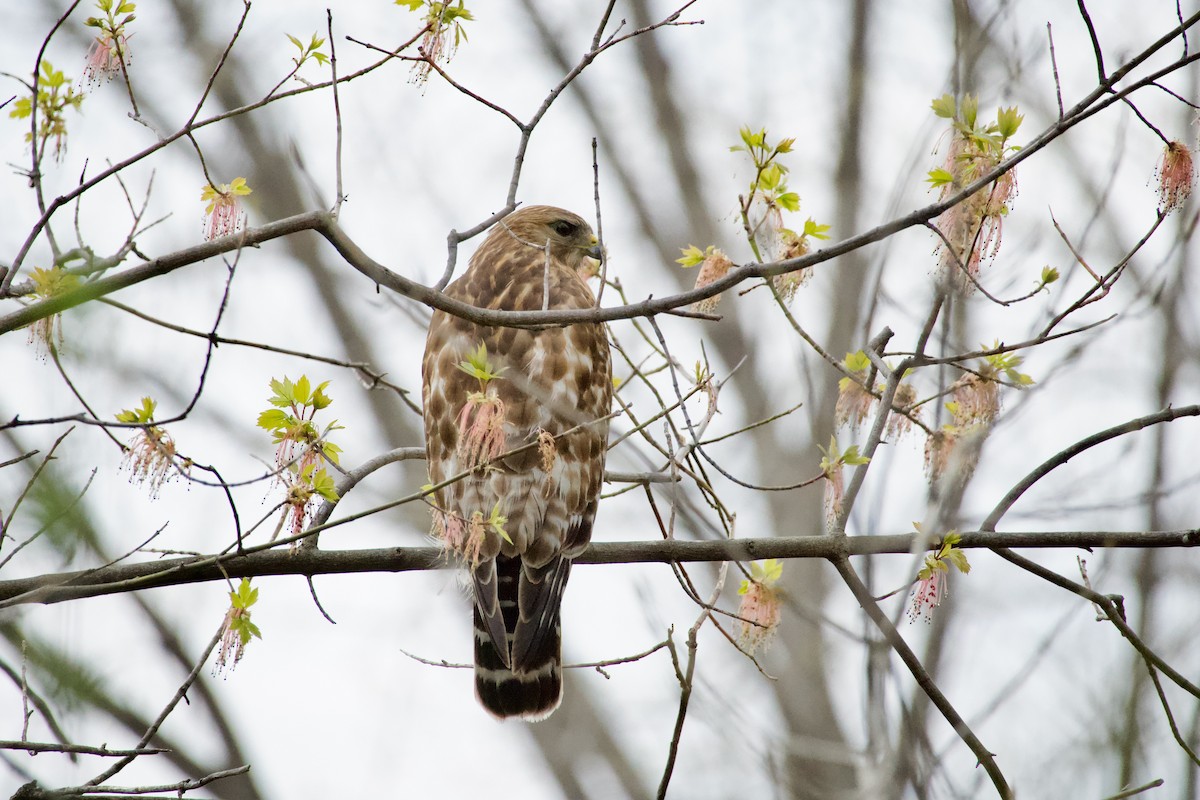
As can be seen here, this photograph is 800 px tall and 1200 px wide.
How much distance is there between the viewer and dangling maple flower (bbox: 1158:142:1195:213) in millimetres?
3025

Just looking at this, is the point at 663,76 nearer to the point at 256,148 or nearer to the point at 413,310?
the point at 256,148

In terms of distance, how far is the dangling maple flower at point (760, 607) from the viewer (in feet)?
11.6

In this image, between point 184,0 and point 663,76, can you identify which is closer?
point 184,0

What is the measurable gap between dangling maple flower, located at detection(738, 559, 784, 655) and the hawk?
0.62 metres

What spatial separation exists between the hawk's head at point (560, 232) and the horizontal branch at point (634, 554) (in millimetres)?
1940

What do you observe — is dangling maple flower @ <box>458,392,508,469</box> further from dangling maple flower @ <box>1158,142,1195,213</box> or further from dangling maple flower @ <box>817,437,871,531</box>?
dangling maple flower @ <box>1158,142,1195,213</box>

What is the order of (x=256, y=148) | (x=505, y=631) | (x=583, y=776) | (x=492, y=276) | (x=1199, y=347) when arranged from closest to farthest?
(x=505, y=631) < (x=492, y=276) < (x=1199, y=347) < (x=583, y=776) < (x=256, y=148)

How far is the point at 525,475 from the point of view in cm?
402

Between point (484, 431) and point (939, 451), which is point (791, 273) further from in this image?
point (484, 431)

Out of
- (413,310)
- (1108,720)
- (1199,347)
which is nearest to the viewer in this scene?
(1108,720)

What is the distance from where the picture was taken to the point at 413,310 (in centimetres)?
331

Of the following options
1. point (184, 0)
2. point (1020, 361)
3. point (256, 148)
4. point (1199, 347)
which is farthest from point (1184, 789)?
point (184, 0)

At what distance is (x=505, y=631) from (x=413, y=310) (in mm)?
1259

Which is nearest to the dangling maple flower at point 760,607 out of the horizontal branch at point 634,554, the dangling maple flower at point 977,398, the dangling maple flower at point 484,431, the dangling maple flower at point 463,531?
the horizontal branch at point 634,554
